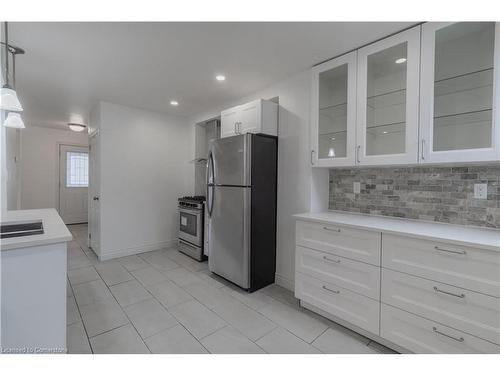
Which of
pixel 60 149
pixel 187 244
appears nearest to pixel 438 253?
pixel 187 244

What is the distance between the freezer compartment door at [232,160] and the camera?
252cm

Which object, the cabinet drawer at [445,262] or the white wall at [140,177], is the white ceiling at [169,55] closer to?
the white wall at [140,177]

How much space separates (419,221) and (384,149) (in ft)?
2.19

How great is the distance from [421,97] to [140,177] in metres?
3.76

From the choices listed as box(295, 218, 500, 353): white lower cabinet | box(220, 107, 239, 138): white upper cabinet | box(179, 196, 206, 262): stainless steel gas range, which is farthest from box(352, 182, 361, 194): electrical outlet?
box(179, 196, 206, 262): stainless steel gas range

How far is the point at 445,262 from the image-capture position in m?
1.45

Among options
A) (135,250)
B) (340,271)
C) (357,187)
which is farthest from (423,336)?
(135,250)

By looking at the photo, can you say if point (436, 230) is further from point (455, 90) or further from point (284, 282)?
point (284, 282)

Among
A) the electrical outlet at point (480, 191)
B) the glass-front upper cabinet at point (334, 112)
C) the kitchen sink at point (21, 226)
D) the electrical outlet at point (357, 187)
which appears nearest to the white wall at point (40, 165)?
the kitchen sink at point (21, 226)

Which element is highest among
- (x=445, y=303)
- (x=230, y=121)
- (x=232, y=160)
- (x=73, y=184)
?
(x=230, y=121)

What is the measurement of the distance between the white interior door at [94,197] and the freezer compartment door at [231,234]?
1.90 meters

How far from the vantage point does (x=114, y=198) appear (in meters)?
3.63

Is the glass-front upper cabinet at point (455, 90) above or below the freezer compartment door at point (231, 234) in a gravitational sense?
above
